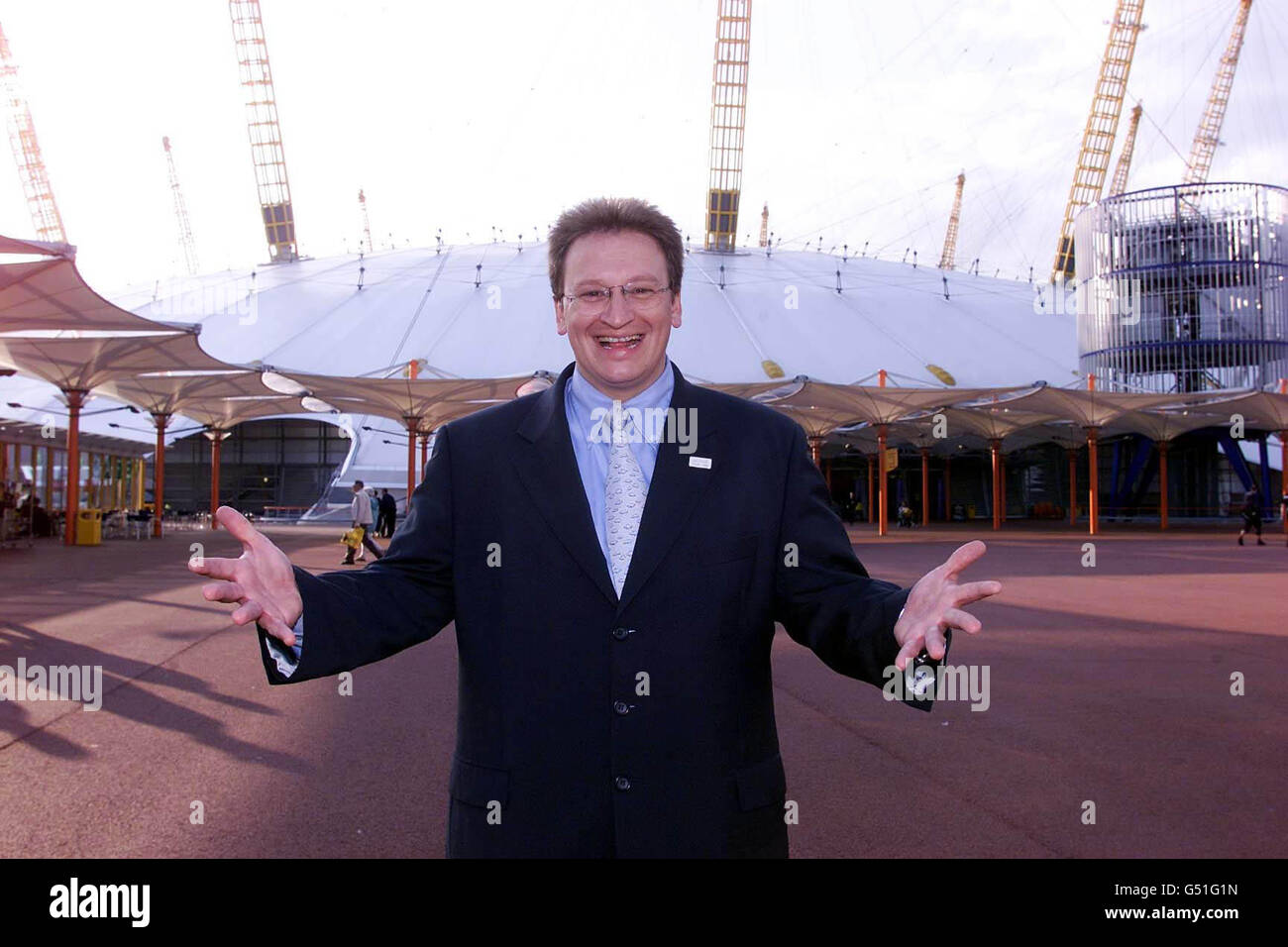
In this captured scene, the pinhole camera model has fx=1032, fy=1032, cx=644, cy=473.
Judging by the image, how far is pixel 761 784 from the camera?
2527mm

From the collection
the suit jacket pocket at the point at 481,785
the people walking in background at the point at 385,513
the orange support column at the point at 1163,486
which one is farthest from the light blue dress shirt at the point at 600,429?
the orange support column at the point at 1163,486

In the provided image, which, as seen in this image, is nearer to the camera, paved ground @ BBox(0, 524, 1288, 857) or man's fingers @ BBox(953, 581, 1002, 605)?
man's fingers @ BBox(953, 581, 1002, 605)

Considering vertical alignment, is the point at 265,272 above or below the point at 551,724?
above

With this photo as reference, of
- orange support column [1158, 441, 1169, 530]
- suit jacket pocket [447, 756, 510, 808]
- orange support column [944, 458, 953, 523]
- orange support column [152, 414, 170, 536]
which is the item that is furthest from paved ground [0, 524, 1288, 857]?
orange support column [944, 458, 953, 523]

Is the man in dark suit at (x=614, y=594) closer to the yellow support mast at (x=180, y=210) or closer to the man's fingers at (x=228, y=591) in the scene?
the man's fingers at (x=228, y=591)

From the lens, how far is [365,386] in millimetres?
38062

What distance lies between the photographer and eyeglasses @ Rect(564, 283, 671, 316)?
2719mm

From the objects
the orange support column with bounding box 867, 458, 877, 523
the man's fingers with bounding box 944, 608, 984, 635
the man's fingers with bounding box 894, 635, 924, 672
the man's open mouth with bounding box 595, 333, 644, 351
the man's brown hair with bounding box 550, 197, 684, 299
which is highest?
the man's brown hair with bounding box 550, 197, 684, 299

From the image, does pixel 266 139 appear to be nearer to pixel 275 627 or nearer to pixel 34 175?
pixel 34 175

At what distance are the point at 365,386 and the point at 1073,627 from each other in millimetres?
30568

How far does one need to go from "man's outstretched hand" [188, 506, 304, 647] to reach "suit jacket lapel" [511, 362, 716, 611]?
0.63 metres

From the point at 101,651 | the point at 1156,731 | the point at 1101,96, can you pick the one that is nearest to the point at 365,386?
the point at 101,651

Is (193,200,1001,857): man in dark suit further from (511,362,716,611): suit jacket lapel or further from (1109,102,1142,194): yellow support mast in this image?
(1109,102,1142,194): yellow support mast

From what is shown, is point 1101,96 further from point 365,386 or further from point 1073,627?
point 1073,627
